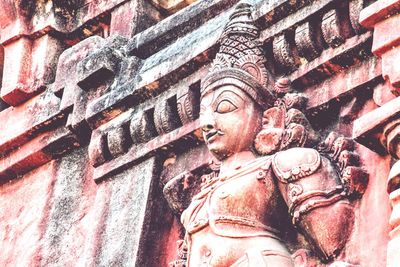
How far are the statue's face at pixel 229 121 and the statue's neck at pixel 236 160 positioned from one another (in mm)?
24

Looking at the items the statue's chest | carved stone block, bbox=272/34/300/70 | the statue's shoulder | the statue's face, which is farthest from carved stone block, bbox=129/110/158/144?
the statue's shoulder

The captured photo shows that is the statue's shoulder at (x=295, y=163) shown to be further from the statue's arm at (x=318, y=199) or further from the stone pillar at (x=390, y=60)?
the stone pillar at (x=390, y=60)

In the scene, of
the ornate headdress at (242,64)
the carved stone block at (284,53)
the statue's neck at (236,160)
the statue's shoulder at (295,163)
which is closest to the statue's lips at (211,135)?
the statue's neck at (236,160)

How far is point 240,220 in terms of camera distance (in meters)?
9.28

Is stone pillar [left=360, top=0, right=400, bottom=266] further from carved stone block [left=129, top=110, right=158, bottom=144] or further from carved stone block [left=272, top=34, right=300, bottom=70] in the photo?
carved stone block [left=129, top=110, right=158, bottom=144]

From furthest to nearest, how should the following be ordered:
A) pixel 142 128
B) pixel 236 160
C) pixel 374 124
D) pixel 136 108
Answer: pixel 136 108 < pixel 142 128 < pixel 236 160 < pixel 374 124

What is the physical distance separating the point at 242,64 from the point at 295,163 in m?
0.86

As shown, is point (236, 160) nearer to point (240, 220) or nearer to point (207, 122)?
point (207, 122)

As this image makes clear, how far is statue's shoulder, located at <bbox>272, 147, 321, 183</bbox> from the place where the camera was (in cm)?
916

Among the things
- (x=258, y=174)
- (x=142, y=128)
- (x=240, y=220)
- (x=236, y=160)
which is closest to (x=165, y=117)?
(x=142, y=128)

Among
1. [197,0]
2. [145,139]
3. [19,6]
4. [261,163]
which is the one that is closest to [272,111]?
[261,163]

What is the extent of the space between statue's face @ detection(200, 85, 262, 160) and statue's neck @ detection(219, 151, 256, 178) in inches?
0.9

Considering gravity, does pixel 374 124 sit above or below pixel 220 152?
below

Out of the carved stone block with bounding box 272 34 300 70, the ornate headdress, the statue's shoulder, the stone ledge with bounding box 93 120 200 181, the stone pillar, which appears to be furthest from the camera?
the stone ledge with bounding box 93 120 200 181
